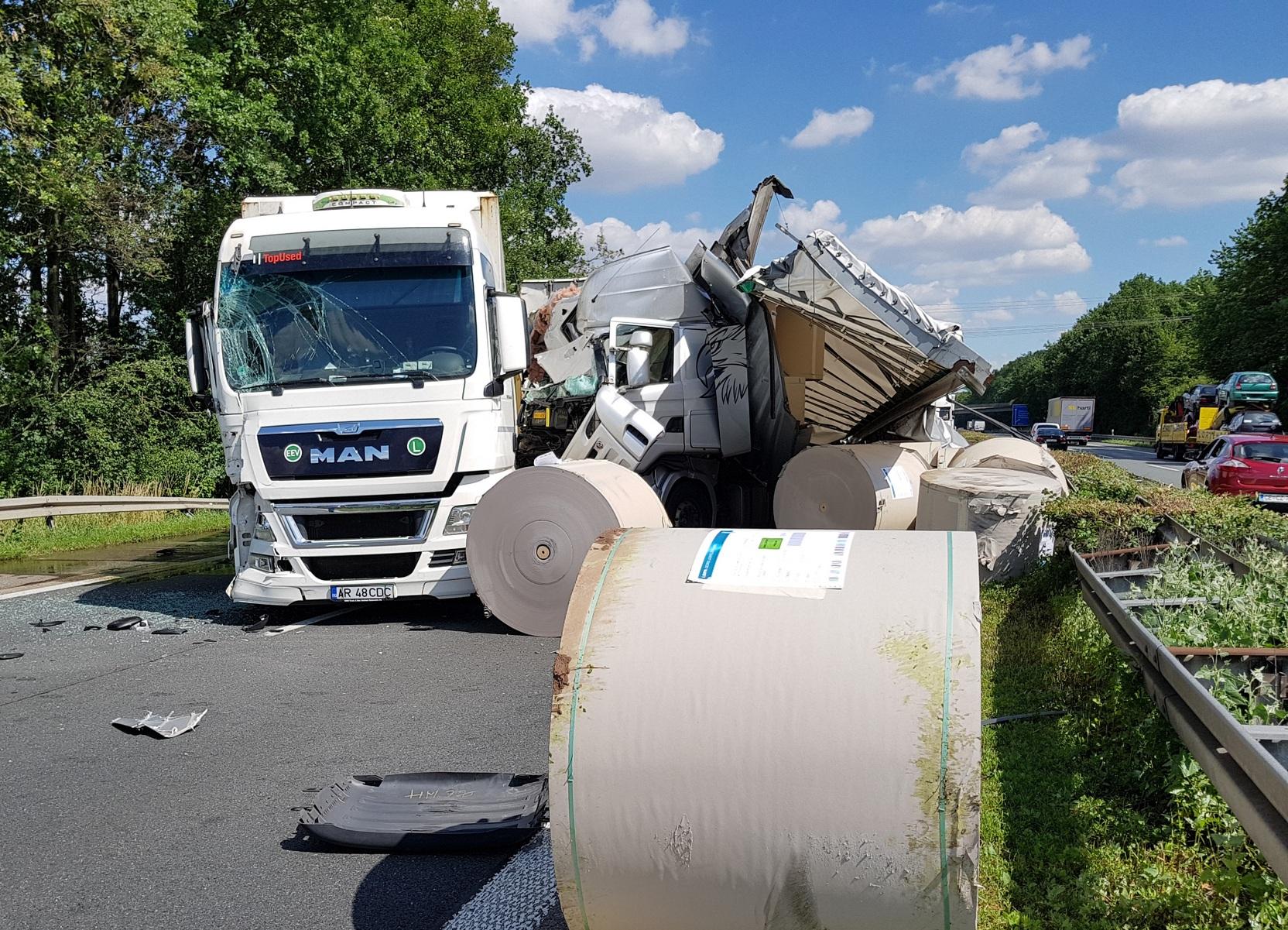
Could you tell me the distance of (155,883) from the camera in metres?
3.97

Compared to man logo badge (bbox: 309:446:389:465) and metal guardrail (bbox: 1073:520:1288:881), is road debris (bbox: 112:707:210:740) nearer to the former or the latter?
man logo badge (bbox: 309:446:389:465)

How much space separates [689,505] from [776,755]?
881 cm

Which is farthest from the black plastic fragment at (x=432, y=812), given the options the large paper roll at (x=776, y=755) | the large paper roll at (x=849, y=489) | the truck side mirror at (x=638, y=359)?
the truck side mirror at (x=638, y=359)

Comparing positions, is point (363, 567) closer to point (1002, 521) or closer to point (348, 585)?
point (348, 585)

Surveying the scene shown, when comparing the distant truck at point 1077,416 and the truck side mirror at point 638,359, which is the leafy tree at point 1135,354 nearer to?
the distant truck at point 1077,416

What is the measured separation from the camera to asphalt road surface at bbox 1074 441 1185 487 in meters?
31.4

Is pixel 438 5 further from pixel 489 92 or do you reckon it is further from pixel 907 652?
pixel 907 652

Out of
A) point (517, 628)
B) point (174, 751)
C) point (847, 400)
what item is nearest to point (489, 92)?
point (847, 400)

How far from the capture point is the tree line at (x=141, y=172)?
57.5ft

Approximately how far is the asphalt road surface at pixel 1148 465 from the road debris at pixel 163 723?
73.6 feet

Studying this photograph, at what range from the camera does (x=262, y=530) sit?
896 centimetres

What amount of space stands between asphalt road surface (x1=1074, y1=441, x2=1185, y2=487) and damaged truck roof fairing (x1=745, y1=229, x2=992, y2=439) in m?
15.8

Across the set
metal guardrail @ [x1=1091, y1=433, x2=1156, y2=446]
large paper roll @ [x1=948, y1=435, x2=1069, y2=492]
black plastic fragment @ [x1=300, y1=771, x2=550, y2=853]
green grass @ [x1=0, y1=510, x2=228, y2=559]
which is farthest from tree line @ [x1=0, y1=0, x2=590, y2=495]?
A: metal guardrail @ [x1=1091, y1=433, x2=1156, y2=446]

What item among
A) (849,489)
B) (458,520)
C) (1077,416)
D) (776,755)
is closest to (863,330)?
(849,489)
